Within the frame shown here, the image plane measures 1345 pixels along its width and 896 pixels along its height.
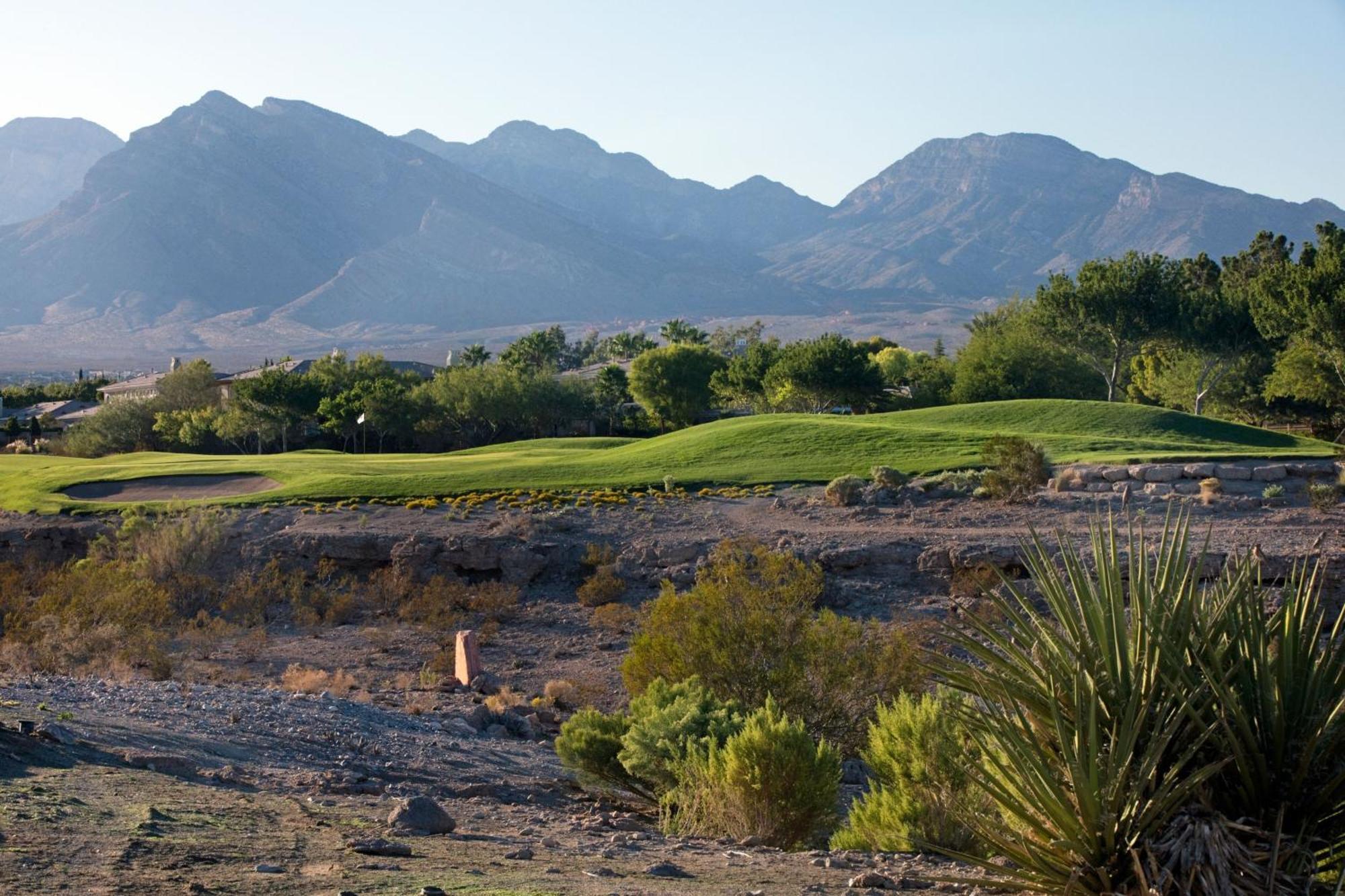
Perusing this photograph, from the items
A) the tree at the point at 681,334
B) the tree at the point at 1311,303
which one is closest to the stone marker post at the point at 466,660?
the tree at the point at 1311,303

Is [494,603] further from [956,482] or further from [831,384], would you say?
[831,384]

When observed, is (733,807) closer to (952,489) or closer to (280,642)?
(280,642)

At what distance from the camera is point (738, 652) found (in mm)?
18031

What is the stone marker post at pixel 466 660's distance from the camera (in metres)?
22.5

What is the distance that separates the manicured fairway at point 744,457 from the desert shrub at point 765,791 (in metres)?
24.5

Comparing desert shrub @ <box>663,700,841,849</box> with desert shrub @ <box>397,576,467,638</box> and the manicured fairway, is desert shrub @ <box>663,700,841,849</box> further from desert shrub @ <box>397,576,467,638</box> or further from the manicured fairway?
the manicured fairway

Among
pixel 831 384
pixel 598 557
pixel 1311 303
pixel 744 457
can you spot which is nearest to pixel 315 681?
pixel 598 557

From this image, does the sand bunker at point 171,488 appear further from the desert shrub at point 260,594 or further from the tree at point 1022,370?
the tree at point 1022,370

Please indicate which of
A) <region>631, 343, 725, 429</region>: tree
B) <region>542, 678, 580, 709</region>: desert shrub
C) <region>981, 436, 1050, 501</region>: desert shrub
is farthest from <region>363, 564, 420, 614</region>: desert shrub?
<region>631, 343, 725, 429</region>: tree

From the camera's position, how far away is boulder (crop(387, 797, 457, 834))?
9.86 m

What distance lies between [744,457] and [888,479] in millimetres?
6624

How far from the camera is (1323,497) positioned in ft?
102

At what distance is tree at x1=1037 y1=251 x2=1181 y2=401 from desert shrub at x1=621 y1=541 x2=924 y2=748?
147 ft

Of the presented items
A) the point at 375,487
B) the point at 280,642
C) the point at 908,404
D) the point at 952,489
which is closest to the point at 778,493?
the point at 952,489
